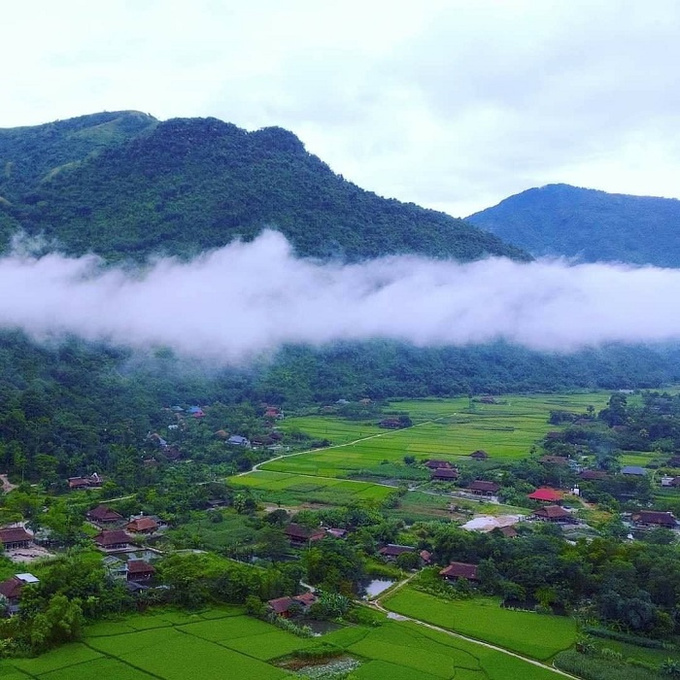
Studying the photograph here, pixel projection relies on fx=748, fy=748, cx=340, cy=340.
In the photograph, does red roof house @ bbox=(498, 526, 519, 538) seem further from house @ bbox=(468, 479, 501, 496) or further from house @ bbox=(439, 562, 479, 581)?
house @ bbox=(468, 479, 501, 496)

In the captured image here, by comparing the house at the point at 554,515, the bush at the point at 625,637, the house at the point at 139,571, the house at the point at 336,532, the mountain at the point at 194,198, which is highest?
the mountain at the point at 194,198

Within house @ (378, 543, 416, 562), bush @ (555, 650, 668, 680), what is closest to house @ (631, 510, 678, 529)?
house @ (378, 543, 416, 562)

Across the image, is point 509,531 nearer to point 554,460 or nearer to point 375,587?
point 375,587

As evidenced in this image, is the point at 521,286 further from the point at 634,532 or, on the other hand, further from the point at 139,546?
the point at 139,546

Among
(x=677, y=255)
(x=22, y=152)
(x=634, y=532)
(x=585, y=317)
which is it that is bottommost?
(x=634, y=532)

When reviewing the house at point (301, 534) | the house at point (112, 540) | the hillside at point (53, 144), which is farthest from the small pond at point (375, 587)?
the hillside at point (53, 144)

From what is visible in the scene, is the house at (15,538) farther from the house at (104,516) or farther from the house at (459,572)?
the house at (459,572)

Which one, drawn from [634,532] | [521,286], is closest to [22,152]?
[521,286]
